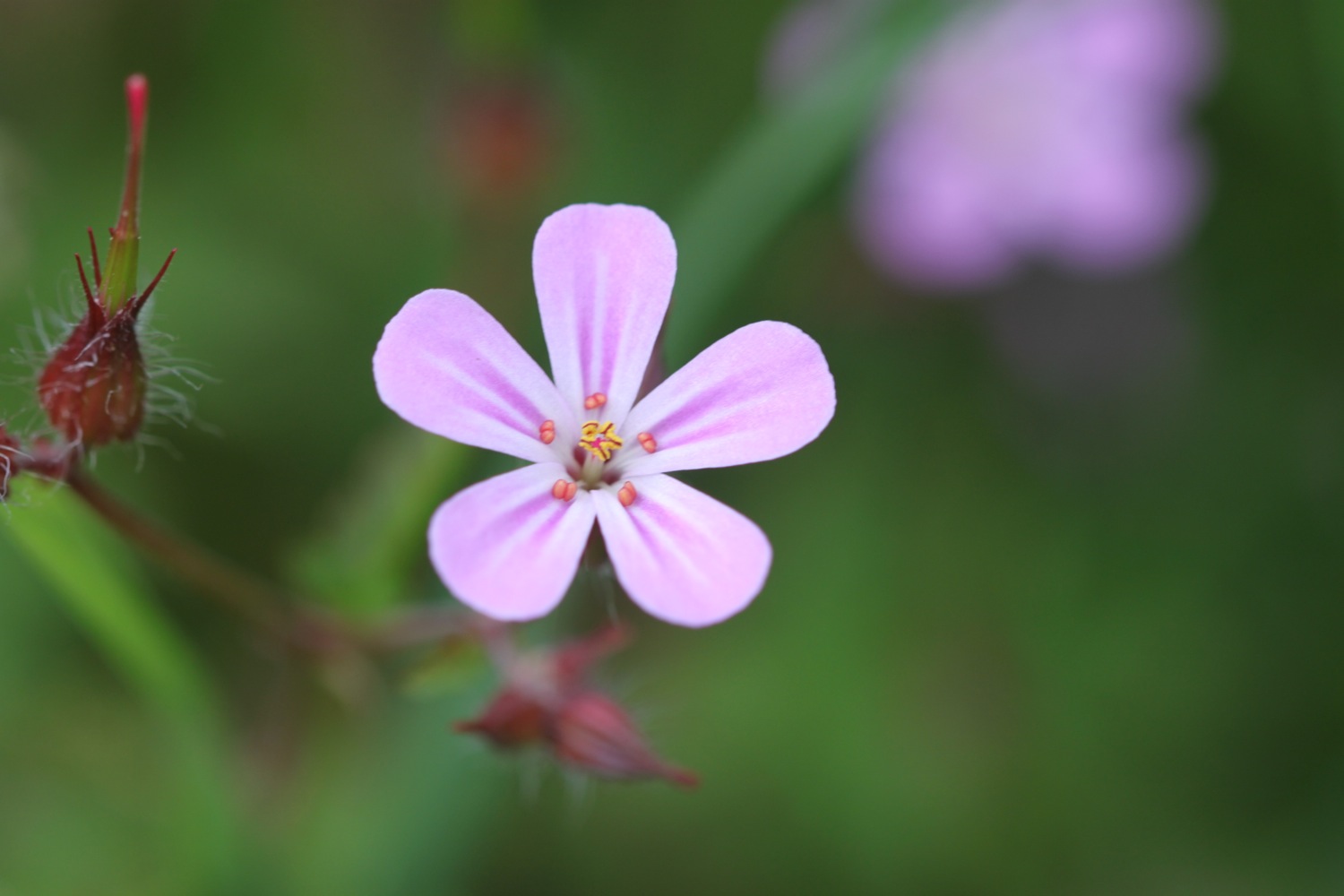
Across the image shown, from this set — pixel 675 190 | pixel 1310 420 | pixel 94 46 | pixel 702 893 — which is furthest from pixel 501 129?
pixel 1310 420

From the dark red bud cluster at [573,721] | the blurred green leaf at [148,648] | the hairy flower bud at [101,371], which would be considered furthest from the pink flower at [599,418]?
the blurred green leaf at [148,648]

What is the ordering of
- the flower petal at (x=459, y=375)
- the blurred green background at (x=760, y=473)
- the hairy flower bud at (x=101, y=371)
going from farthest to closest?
1. the blurred green background at (x=760, y=473)
2. the hairy flower bud at (x=101, y=371)
3. the flower petal at (x=459, y=375)

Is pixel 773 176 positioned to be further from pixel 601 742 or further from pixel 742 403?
pixel 601 742

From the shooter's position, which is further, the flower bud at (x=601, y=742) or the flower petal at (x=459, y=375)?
the flower bud at (x=601, y=742)

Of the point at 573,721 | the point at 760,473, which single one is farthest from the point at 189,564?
the point at 760,473

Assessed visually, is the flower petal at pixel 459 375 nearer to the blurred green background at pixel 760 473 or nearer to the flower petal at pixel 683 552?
the flower petal at pixel 683 552

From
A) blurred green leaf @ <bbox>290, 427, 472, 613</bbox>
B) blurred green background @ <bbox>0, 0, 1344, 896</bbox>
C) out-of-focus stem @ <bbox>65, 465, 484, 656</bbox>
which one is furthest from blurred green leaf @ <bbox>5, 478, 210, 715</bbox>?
blurred green background @ <bbox>0, 0, 1344, 896</bbox>
